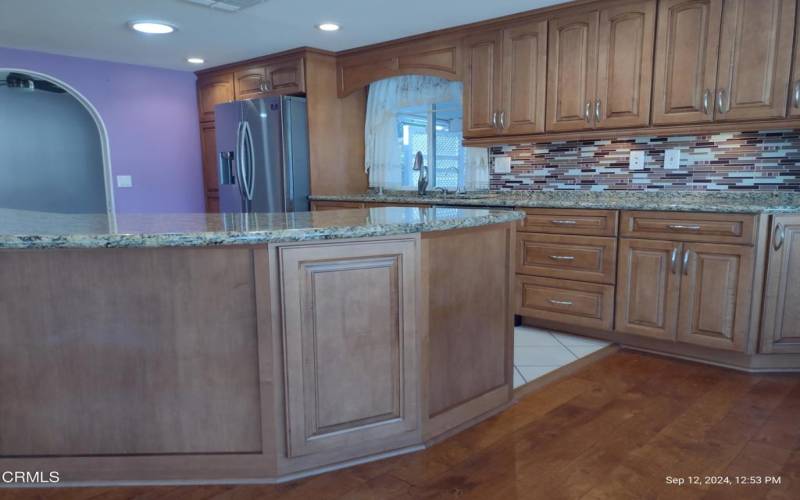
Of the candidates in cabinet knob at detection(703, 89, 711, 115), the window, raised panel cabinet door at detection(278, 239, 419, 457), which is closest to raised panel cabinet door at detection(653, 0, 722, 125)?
cabinet knob at detection(703, 89, 711, 115)

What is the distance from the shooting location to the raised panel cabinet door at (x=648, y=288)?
2836mm

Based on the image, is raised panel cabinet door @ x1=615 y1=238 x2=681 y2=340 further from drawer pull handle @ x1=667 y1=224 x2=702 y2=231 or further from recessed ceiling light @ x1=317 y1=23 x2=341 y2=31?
recessed ceiling light @ x1=317 y1=23 x2=341 y2=31

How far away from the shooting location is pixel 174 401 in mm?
1700

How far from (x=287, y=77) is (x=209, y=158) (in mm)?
1517

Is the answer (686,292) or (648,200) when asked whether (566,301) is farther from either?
(648,200)

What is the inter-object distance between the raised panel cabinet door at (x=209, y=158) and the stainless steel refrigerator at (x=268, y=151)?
62cm

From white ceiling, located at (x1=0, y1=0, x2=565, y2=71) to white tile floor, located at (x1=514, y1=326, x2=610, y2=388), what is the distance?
2.11 m

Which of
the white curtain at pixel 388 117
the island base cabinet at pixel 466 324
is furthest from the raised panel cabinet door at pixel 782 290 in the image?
the white curtain at pixel 388 117

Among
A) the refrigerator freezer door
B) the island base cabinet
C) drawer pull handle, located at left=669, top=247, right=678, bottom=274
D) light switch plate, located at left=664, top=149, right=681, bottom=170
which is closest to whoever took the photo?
the island base cabinet

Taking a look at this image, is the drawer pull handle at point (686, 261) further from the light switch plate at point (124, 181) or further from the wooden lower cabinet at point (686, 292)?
the light switch plate at point (124, 181)

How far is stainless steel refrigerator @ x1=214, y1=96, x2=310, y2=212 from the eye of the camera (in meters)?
4.47

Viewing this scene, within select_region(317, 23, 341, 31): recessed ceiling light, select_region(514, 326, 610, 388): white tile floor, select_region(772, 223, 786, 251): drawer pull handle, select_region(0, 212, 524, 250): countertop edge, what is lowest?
select_region(514, 326, 610, 388): white tile floor

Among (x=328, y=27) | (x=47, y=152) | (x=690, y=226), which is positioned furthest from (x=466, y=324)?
(x=47, y=152)

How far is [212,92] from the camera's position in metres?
5.29
